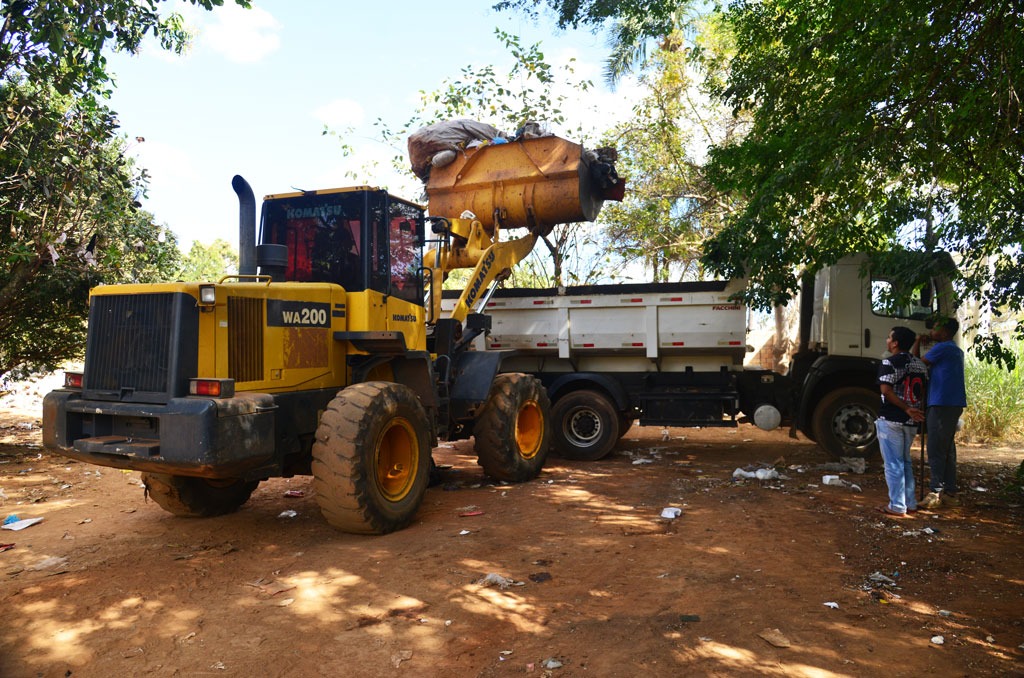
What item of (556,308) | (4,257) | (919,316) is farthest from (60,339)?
(919,316)

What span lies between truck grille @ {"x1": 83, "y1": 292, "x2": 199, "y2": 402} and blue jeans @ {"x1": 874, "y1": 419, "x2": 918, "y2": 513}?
18.5 feet

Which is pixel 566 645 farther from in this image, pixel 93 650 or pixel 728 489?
pixel 728 489

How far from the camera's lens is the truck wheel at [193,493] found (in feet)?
19.4

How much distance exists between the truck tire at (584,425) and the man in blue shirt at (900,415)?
11.2 ft

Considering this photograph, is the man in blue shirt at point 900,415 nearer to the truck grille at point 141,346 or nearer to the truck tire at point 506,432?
the truck tire at point 506,432

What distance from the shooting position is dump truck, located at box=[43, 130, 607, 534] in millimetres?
4859

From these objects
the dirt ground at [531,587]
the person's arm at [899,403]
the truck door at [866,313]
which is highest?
the truck door at [866,313]

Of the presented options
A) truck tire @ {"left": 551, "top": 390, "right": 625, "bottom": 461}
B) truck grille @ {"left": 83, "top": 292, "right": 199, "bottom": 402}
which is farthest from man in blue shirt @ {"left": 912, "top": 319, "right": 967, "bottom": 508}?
truck grille @ {"left": 83, "top": 292, "right": 199, "bottom": 402}

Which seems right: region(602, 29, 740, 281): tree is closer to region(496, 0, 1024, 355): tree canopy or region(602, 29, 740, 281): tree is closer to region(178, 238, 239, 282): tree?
region(496, 0, 1024, 355): tree canopy

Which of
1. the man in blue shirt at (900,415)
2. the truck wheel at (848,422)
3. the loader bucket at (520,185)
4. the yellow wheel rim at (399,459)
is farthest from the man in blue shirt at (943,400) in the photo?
the yellow wheel rim at (399,459)

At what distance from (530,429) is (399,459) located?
2.56 m

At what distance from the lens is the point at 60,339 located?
1042 centimetres

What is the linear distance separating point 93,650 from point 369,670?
148 centimetres

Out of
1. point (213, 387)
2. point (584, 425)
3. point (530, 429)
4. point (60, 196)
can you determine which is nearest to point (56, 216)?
point (60, 196)
